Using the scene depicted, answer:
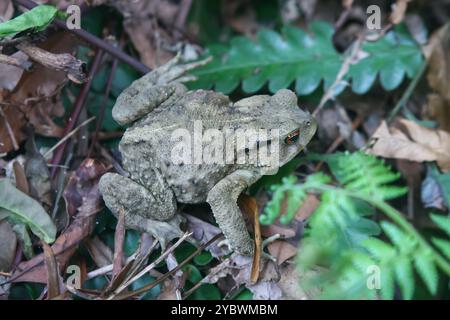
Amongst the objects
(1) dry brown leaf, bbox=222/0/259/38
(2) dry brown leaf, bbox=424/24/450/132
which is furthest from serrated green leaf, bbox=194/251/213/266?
(1) dry brown leaf, bbox=222/0/259/38

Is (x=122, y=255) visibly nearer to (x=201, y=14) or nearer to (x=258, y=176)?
(x=258, y=176)

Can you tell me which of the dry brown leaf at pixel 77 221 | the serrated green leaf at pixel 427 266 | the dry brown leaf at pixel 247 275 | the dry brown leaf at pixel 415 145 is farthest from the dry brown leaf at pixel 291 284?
the dry brown leaf at pixel 77 221

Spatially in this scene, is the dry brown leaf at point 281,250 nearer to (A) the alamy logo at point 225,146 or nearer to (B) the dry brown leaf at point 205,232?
(B) the dry brown leaf at point 205,232

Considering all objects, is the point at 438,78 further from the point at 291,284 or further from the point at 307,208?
the point at 291,284

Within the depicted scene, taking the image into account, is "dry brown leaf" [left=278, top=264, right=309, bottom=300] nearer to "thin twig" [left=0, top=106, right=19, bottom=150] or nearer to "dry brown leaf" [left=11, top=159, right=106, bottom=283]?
"dry brown leaf" [left=11, top=159, right=106, bottom=283]
